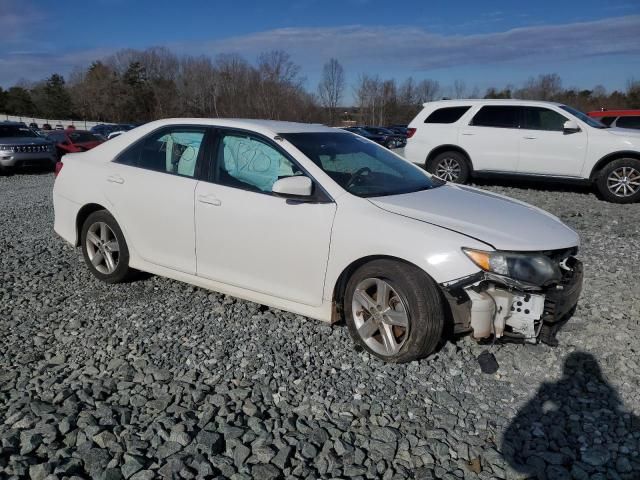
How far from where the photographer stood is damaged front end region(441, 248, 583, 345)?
314 centimetres

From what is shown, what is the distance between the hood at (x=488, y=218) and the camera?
10.7 feet

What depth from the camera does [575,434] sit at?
2.76 metres

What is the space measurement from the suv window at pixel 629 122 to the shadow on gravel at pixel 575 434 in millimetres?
11709

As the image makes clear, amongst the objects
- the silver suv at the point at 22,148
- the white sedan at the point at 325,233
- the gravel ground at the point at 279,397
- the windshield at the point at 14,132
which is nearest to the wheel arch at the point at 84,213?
the white sedan at the point at 325,233

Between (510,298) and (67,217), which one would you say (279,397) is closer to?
(510,298)

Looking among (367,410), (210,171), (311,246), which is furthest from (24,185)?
(367,410)

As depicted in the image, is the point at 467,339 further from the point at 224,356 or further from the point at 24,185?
the point at 24,185

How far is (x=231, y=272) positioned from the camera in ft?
13.2

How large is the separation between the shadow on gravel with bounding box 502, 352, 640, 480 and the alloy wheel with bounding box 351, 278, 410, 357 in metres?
0.87

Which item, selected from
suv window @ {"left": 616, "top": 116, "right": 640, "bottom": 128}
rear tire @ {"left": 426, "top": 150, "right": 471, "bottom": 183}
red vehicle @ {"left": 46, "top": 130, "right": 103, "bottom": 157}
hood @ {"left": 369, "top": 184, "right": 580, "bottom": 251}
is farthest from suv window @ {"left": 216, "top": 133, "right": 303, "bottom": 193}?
red vehicle @ {"left": 46, "top": 130, "right": 103, "bottom": 157}

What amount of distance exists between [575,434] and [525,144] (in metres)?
8.32

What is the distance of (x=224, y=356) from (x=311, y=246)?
0.96 m

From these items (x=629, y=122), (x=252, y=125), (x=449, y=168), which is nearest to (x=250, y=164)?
(x=252, y=125)

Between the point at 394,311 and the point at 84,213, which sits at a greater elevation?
the point at 84,213
